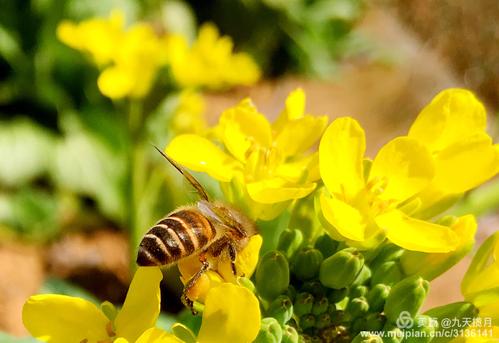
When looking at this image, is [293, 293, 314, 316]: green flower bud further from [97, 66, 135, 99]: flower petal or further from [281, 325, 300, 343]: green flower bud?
[97, 66, 135, 99]: flower petal

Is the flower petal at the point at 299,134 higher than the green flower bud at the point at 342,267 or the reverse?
higher

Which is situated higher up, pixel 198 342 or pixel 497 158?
pixel 497 158

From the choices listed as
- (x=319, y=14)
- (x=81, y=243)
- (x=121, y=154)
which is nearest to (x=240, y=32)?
(x=319, y=14)

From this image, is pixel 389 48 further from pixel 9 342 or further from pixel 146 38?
pixel 9 342

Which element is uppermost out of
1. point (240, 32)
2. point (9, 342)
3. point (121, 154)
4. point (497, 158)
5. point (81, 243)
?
point (497, 158)

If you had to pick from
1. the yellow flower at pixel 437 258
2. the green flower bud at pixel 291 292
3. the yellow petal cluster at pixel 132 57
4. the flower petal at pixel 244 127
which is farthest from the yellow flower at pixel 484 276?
the yellow petal cluster at pixel 132 57

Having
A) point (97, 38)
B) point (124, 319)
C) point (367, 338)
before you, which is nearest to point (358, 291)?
point (367, 338)

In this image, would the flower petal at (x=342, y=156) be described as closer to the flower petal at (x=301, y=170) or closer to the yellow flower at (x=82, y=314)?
the flower petal at (x=301, y=170)
